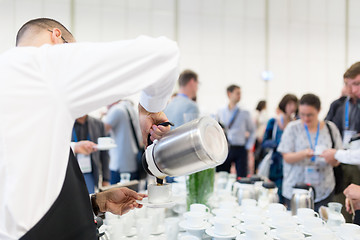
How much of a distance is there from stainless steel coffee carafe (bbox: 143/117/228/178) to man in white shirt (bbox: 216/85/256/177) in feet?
11.6

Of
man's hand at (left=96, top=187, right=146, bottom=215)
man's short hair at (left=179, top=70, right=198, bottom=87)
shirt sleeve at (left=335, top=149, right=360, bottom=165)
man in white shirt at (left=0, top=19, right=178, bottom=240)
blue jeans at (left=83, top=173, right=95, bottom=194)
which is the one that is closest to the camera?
man in white shirt at (left=0, top=19, right=178, bottom=240)

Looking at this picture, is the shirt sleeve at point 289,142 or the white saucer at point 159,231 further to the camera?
the shirt sleeve at point 289,142

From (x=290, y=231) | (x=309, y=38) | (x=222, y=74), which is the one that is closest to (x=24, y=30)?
(x=290, y=231)

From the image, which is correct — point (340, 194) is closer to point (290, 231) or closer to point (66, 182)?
point (290, 231)

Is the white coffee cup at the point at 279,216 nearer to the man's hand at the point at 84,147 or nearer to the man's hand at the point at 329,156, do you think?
the man's hand at the point at 329,156

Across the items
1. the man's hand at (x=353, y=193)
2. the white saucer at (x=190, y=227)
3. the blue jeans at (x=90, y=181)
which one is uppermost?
the man's hand at (x=353, y=193)

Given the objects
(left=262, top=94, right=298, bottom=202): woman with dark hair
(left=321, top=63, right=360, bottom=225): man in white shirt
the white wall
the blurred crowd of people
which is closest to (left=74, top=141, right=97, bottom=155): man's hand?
the blurred crowd of people

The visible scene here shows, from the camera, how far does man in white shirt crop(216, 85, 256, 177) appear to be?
4.54 m

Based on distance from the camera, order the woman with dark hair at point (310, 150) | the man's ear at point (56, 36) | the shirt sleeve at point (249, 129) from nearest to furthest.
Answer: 1. the man's ear at point (56, 36)
2. the woman with dark hair at point (310, 150)
3. the shirt sleeve at point (249, 129)

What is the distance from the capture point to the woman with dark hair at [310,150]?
2482 mm

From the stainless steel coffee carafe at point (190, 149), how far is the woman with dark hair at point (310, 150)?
176 cm

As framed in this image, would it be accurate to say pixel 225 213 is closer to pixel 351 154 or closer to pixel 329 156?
pixel 351 154

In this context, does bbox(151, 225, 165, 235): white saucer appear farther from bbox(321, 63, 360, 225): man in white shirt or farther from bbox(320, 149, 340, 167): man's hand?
bbox(320, 149, 340, 167): man's hand

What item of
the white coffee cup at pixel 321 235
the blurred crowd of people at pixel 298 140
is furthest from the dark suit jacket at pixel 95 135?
the white coffee cup at pixel 321 235
